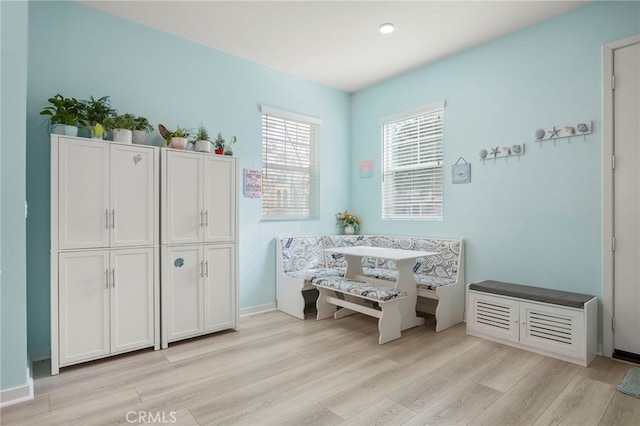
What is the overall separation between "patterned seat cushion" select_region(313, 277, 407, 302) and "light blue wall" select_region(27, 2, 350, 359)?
902mm

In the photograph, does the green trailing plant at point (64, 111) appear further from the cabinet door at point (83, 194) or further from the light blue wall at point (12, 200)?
the light blue wall at point (12, 200)

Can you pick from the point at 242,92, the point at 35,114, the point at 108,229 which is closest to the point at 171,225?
the point at 108,229

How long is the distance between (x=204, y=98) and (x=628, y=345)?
14.7ft

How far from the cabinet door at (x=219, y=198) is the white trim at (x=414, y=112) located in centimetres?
226

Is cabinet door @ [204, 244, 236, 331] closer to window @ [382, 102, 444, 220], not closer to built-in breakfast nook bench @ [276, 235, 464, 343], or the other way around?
built-in breakfast nook bench @ [276, 235, 464, 343]

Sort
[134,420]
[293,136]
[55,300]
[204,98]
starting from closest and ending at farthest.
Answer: [134,420] < [55,300] < [204,98] < [293,136]

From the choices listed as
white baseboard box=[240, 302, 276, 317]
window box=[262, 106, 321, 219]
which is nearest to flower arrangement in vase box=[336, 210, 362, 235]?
window box=[262, 106, 321, 219]

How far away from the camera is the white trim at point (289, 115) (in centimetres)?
418

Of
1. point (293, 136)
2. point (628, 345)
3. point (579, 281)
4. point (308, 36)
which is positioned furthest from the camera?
point (293, 136)

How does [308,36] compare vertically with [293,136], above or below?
above

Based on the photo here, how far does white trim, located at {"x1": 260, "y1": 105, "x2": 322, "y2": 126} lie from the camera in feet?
13.7

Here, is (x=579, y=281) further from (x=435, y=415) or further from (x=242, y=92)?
(x=242, y=92)

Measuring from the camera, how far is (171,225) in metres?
3.05

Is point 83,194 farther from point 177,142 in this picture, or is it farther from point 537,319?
point 537,319
